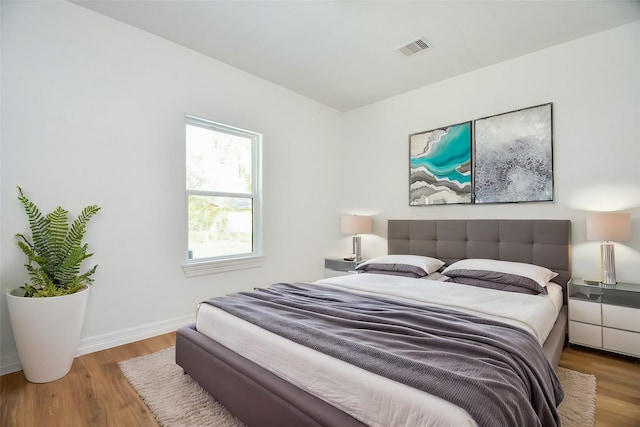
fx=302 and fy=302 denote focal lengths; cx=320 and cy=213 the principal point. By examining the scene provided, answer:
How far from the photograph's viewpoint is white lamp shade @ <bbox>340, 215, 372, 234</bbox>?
3.96 metres

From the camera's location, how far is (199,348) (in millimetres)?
1833

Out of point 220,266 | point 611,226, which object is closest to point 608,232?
point 611,226

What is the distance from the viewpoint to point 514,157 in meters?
3.05

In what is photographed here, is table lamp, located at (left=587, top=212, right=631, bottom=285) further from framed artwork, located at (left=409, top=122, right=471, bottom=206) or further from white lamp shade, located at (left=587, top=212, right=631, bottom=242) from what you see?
framed artwork, located at (left=409, top=122, right=471, bottom=206)

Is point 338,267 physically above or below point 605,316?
above

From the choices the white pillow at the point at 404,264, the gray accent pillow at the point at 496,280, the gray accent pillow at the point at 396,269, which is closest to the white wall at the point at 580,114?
the white pillow at the point at 404,264

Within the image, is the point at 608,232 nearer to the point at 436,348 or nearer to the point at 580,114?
the point at 580,114

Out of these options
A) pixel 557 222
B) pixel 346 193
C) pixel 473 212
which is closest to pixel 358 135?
pixel 346 193

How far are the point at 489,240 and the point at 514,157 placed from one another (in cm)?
87

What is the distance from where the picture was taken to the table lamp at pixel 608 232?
2344 millimetres

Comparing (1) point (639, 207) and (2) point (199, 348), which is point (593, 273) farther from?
(2) point (199, 348)

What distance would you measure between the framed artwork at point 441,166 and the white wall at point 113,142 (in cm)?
200

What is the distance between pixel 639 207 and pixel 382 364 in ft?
9.11

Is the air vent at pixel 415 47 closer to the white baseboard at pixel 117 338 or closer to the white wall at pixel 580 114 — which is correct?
the white wall at pixel 580 114
